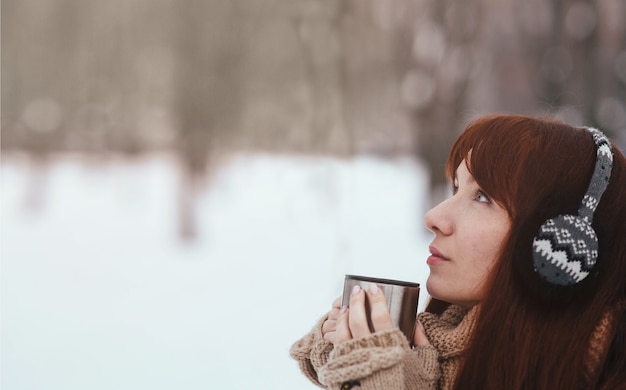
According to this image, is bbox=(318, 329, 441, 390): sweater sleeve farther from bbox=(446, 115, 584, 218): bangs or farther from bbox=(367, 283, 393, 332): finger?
bbox=(446, 115, 584, 218): bangs

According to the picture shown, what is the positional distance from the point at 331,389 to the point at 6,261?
1163mm

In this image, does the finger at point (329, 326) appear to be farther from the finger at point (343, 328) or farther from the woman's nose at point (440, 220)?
the woman's nose at point (440, 220)

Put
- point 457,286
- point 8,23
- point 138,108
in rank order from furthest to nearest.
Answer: point 138,108 → point 8,23 → point 457,286

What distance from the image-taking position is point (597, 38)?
6.24 feet

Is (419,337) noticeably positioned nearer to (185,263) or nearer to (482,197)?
(482,197)

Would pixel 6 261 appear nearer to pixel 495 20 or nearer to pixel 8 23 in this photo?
pixel 8 23

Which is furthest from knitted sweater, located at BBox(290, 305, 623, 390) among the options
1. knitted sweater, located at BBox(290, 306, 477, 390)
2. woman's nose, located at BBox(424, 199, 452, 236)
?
woman's nose, located at BBox(424, 199, 452, 236)

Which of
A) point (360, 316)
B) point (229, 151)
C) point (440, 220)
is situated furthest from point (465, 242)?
point (229, 151)

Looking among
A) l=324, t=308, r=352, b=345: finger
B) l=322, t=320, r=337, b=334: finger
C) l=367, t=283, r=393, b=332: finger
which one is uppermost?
l=367, t=283, r=393, b=332: finger

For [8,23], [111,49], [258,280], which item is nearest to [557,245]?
[258,280]

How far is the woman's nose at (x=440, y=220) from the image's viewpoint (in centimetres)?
81

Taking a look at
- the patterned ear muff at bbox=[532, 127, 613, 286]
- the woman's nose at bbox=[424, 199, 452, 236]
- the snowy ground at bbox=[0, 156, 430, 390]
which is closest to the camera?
the patterned ear muff at bbox=[532, 127, 613, 286]

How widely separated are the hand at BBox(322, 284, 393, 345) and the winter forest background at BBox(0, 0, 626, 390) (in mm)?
992

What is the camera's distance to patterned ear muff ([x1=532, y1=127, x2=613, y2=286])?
71 centimetres
